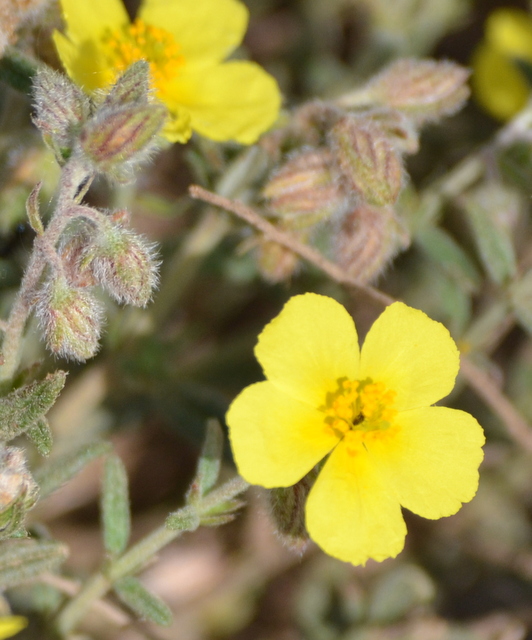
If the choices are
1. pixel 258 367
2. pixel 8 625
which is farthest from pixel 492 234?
pixel 8 625

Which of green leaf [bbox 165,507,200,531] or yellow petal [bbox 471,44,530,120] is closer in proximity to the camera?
green leaf [bbox 165,507,200,531]

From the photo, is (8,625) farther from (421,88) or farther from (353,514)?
(421,88)

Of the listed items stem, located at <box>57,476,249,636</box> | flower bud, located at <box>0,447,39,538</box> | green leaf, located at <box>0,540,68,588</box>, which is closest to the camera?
flower bud, located at <box>0,447,39,538</box>

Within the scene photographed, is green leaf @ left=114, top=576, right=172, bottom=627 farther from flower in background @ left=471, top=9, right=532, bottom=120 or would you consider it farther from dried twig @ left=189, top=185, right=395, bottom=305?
flower in background @ left=471, top=9, right=532, bottom=120

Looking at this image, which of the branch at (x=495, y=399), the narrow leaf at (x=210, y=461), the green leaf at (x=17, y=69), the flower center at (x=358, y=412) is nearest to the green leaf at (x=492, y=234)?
the branch at (x=495, y=399)

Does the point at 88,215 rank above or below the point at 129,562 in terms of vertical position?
above

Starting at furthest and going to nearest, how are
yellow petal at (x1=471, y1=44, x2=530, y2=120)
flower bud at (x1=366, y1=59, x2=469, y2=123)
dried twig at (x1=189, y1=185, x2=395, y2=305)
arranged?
yellow petal at (x1=471, y1=44, x2=530, y2=120) < flower bud at (x1=366, y1=59, x2=469, y2=123) < dried twig at (x1=189, y1=185, x2=395, y2=305)

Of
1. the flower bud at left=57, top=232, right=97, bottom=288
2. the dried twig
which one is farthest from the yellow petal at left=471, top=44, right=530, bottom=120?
the flower bud at left=57, top=232, right=97, bottom=288
